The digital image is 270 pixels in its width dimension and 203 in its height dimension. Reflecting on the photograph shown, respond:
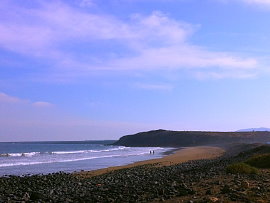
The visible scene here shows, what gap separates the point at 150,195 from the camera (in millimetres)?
12258

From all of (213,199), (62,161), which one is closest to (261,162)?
(213,199)

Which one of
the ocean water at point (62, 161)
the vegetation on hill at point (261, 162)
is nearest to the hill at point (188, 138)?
the ocean water at point (62, 161)

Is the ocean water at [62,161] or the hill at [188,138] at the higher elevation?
the hill at [188,138]

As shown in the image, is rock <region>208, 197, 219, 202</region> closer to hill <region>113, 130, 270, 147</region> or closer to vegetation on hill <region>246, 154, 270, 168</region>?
vegetation on hill <region>246, 154, 270, 168</region>

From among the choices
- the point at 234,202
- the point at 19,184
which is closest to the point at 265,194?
the point at 234,202

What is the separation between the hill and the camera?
11950 centimetres

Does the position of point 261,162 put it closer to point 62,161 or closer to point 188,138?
point 62,161

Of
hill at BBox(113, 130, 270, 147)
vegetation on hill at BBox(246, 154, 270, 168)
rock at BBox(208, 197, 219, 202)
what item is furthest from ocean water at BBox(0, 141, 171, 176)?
hill at BBox(113, 130, 270, 147)

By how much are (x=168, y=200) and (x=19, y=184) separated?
1086cm

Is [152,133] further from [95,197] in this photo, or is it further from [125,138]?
[95,197]

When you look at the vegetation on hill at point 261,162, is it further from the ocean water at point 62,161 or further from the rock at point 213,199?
the ocean water at point 62,161

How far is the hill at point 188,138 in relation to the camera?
120 m

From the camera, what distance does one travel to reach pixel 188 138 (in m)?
132

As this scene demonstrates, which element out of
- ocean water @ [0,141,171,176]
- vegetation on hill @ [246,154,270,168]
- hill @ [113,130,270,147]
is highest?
hill @ [113,130,270,147]
